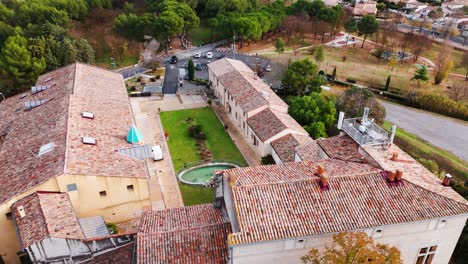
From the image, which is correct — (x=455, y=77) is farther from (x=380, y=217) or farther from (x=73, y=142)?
(x=73, y=142)

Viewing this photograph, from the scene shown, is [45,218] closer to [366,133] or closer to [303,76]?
[366,133]

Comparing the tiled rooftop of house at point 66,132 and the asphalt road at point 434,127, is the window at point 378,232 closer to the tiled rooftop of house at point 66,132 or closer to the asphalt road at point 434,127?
the tiled rooftop of house at point 66,132

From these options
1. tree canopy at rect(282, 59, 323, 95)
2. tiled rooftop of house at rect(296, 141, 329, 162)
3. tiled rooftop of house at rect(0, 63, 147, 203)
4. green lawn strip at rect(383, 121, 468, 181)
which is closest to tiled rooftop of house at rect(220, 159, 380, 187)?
tiled rooftop of house at rect(296, 141, 329, 162)

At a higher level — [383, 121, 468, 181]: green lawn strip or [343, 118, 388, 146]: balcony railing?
[343, 118, 388, 146]: balcony railing

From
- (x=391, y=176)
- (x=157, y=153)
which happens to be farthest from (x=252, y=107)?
(x=391, y=176)

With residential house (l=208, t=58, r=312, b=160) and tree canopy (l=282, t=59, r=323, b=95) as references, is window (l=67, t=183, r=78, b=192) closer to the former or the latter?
residential house (l=208, t=58, r=312, b=160)

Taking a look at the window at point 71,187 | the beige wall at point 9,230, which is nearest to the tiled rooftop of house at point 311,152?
the window at point 71,187
